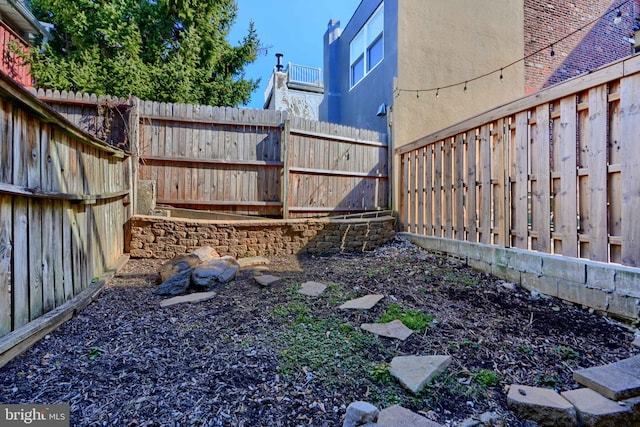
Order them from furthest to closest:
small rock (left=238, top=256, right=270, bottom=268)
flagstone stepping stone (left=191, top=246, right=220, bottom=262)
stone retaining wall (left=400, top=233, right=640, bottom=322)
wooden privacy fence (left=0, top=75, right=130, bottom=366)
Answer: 1. small rock (left=238, top=256, right=270, bottom=268)
2. flagstone stepping stone (left=191, top=246, right=220, bottom=262)
3. stone retaining wall (left=400, top=233, right=640, bottom=322)
4. wooden privacy fence (left=0, top=75, right=130, bottom=366)

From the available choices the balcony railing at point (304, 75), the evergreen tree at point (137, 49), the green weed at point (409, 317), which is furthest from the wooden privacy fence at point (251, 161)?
the balcony railing at point (304, 75)

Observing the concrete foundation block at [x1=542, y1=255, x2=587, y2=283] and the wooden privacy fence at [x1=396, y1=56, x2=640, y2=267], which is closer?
the wooden privacy fence at [x1=396, y1=56, x2=640, y2=267]

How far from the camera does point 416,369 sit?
1870 mm

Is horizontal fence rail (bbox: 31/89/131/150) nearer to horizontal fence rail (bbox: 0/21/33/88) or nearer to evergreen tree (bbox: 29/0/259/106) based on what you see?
evergreen tree (bbox: 29/0/259/106)

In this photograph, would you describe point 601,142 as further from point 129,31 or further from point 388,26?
point 129,31

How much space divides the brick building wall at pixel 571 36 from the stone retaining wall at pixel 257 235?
18.7ft

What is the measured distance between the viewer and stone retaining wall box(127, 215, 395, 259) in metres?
4.48

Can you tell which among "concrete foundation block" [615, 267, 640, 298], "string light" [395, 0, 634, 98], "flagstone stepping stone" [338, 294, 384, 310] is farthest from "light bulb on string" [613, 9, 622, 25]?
"flagstone stepping stone" [338, 294, 384, 310]

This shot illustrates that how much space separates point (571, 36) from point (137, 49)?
10.0m

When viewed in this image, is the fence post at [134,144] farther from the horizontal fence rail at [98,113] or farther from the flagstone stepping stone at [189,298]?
the flagstone stepping stone at [189,298]

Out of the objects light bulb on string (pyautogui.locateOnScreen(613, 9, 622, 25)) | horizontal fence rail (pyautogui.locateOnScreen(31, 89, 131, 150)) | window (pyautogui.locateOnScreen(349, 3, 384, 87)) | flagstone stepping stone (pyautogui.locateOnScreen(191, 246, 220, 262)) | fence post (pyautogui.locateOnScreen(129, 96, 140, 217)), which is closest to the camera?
flagstone stepping stone (pyautogui.locateOnScreen(191, 246, 220, 262))

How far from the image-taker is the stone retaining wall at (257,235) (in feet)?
14.7

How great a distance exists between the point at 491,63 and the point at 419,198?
14.0 ft

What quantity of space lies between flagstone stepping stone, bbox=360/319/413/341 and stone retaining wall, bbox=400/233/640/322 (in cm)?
160
